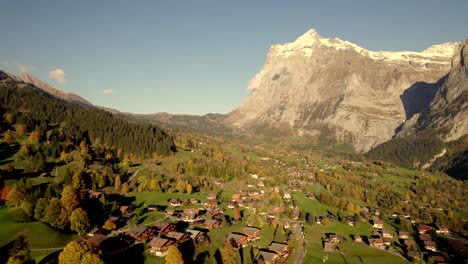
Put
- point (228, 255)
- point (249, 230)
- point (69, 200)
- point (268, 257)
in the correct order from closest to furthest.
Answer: point (228, 255), point (268, 257), point (69, 200), point (249, 230)

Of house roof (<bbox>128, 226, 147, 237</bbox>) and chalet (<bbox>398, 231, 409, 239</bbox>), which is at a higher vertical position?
house roof (<bbox>128, 226, 147, 237</bbox>)

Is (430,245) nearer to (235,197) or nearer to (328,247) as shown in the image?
(328,247)

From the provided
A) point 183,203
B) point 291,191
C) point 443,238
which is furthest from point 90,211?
point 443,238

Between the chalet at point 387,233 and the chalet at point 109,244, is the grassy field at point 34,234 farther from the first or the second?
the chalet at point 387,233

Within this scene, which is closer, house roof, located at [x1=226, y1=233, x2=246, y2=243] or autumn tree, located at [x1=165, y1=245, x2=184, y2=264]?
autumn tree, located at [x1=165, y1=245, x2=184, y2=264]

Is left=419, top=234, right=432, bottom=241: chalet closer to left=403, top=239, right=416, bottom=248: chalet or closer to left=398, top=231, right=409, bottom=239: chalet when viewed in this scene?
left=398, top=231, right=409, bottom=239: chalet

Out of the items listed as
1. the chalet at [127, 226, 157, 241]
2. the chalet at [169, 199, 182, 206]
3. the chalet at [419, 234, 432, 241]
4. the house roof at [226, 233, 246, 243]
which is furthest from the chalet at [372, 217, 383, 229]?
the chalet at [127, 226, 157, 241]

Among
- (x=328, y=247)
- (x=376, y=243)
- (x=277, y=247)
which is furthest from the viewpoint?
(x=376, y=243)

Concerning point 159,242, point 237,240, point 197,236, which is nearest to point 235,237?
point 237,240

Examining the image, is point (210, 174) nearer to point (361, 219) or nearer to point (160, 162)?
point (160, 162)
